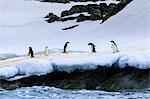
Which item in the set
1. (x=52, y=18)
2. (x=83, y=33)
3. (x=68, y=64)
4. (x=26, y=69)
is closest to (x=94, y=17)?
(x=83, y=33)

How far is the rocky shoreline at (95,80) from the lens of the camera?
20547mm

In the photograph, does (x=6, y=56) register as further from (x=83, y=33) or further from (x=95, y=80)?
(x=83, y=33)

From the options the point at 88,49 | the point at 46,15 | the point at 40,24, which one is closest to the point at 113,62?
the point at 88,49

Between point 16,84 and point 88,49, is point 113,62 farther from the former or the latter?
point 88,49

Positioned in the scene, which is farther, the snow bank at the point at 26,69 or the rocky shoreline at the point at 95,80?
the snow bank at the point at 26,69

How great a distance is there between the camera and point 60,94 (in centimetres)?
1994

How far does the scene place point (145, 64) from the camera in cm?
2075

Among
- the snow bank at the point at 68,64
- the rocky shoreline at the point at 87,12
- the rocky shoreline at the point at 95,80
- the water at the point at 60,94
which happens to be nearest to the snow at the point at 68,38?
the snow bank at the point at 68,64

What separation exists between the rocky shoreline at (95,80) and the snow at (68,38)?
0.71 feet

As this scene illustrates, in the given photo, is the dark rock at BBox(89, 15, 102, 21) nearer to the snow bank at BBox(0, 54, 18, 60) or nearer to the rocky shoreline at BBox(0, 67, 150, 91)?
the snow bank at BBox(0, 54, 18, 60)

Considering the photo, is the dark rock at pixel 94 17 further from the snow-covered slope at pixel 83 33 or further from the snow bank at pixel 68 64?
the snow bank at pixel 68 64

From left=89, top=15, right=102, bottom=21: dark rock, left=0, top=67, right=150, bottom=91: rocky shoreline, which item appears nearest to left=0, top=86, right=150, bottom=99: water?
left=0, top=67, right=150, bottom=91: rocky shoreline

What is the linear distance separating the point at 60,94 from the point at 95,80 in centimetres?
193

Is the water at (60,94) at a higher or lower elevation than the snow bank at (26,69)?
lower
